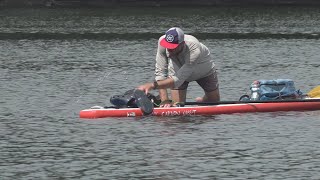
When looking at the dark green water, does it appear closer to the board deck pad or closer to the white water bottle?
the board deck pad

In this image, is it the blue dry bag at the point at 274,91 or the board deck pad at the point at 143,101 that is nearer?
the board deck pad at the point at 143,101

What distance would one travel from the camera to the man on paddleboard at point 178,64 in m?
25.4

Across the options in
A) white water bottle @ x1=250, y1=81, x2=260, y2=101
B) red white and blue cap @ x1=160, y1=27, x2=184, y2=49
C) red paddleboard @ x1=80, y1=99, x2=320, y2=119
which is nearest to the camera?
red white and blue cap @ x1=160, y1=27, x2=184, y2=49

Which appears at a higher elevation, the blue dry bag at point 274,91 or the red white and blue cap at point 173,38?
the red white and blue cap at point 173,38

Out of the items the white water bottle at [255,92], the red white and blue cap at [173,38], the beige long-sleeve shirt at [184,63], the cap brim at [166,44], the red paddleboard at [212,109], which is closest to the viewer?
the red white and blue cap at [173,38]

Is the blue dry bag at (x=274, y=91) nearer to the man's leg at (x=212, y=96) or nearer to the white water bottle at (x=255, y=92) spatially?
the white water bottle at (x=255, y=92)

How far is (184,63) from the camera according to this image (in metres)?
26.1

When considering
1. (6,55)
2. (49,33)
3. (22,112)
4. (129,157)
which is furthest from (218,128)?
(49,33)

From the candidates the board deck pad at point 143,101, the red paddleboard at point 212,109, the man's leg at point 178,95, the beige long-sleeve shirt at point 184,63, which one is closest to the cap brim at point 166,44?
the beige long-sleeve shirt at point 184,63

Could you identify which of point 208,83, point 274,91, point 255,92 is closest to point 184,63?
point 208,83

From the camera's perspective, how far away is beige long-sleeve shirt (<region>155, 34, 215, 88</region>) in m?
25.9

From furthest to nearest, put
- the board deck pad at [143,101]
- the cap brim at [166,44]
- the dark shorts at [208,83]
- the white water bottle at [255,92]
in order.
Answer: the white water bottle at [255,92]
the dark shorts at [208,83]
the board deck pad at [143,101]
the cap brim at [166,44]

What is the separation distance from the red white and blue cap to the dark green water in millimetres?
1731

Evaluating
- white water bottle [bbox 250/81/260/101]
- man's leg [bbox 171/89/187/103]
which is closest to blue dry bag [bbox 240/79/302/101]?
white water bottle [bbox 250/81/260/101]
